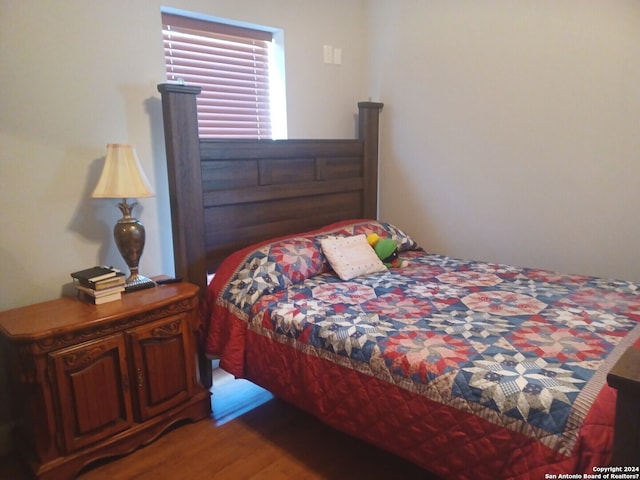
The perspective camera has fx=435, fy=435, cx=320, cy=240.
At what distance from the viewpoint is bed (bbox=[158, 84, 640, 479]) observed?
1159mm

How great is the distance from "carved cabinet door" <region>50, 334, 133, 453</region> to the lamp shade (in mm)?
607

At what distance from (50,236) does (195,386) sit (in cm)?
95

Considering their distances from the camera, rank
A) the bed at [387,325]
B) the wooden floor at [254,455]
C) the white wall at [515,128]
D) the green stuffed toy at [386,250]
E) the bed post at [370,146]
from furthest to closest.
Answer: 1. the bed post at [370,146]
2. the green stuffed toy at [386,250]
3. the white wall at [515,128]
4. the wooden floor at [254,455]
5. the bed at [387,325]

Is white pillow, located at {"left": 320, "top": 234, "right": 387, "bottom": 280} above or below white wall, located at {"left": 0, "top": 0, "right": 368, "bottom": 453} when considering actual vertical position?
below

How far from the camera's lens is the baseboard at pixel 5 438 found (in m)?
1.88

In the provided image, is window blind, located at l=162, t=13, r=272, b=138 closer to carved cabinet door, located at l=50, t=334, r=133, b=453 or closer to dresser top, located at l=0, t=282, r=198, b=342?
dresser top, located at l=0, t=282, r=198, b=342

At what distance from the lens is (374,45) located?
3.19 metres

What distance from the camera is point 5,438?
1.89m

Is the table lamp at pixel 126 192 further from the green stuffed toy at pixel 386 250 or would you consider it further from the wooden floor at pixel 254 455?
the green stuffed toy at pixel 386 250

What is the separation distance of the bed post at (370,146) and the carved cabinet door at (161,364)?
1.67 m

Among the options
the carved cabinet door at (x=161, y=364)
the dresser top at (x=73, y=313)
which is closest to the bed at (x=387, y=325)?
the carved cabinet door at (x=161, y=364)

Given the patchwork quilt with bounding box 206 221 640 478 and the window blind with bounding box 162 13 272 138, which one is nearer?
the patchwork quilt with bounding box 206 221 640 478

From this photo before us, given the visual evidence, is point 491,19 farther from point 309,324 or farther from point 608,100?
point 309,324

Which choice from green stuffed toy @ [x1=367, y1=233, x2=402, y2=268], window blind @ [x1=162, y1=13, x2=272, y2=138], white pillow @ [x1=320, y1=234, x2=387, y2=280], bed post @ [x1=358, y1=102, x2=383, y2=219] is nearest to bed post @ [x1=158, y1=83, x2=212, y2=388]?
window blind @ [x1=162, y1=13, x2=272, y2=138]
